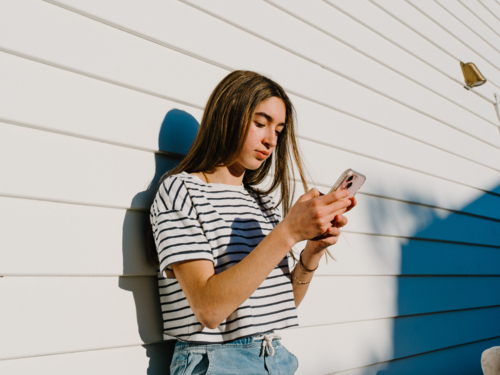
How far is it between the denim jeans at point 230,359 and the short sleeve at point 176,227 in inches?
10.2

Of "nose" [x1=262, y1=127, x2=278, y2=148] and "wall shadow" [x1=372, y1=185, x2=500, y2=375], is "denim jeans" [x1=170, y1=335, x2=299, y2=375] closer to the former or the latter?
"nose" [x1=262, y1=127, x2=278, y2=148]

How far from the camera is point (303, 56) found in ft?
7.00

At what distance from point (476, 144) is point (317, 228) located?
290 cm

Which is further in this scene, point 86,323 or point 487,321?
point 487,321

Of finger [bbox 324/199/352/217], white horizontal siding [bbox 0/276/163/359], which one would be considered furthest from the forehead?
white horizontal siding [bbox 0/276/163/359]

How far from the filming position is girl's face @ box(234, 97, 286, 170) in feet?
4.48

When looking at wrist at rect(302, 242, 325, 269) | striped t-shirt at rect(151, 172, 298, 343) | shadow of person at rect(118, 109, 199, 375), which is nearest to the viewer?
striped t-shirt at rect(151, 172, 298, 343)

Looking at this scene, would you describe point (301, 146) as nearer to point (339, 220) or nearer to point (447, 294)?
point (339, 220)

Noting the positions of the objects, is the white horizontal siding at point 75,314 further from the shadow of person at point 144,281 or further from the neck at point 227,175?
the neck at point 227,175

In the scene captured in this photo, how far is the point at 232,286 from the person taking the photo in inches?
39.6

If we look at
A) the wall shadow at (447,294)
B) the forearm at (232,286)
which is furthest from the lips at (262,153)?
the wall shadow at (447,294)

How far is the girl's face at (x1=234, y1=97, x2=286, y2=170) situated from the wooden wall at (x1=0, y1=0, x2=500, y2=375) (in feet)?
1.01

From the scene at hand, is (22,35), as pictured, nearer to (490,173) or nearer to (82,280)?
(82,280)

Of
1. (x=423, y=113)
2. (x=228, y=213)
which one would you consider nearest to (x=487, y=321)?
(x=423, y=113)
